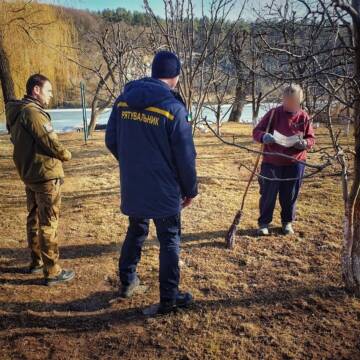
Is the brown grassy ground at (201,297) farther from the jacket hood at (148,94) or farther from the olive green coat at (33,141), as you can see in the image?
the jacket hood at (148,94)

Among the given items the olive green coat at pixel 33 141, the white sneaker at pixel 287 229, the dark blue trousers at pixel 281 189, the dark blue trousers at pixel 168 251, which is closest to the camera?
the dark blue trousers at pixel 168 251

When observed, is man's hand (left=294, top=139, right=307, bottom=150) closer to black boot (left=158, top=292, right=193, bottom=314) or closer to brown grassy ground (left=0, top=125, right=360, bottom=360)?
brown grassy ground (left=0, top=125, right=360, bottom=360)

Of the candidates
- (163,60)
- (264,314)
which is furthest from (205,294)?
(163,60)

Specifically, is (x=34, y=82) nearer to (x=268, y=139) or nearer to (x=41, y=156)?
(x=41, y=156)

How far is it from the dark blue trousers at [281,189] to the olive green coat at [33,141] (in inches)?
81.3

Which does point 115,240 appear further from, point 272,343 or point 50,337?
point 272,343

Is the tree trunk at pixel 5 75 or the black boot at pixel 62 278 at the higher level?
the tree trunk at pixel 5 75

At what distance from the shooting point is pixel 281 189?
3.90 metres

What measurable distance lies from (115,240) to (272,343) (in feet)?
7.05

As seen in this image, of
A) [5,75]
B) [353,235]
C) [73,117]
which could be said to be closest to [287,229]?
[353,235]

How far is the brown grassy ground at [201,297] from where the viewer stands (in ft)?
7.60

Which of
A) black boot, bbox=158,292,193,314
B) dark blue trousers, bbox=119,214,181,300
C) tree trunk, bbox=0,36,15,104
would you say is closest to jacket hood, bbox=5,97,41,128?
dark blue trousers, bbox=119,214,181,300

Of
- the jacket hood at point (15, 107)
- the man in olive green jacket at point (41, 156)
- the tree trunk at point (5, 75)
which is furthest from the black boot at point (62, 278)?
the tree trunk at point (5, 75)

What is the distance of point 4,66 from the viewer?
10180 mm
